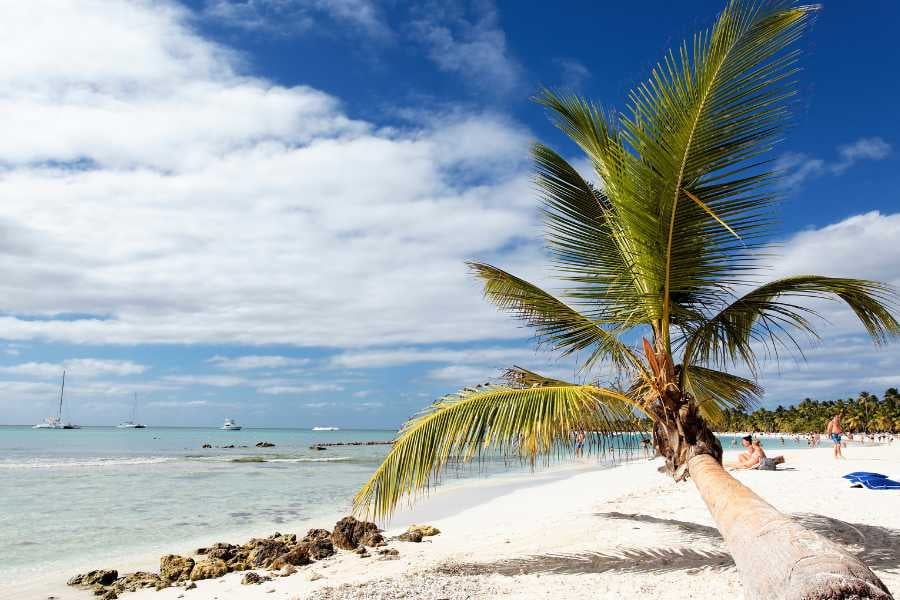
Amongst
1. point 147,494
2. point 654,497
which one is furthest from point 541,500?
point 147,494

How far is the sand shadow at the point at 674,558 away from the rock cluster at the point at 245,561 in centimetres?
199

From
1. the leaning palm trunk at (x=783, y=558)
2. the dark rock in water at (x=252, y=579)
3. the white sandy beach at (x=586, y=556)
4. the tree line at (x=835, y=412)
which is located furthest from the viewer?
the tree line at (x=835, y=412)

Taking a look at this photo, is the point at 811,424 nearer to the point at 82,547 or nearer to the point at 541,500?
the point at 541,500

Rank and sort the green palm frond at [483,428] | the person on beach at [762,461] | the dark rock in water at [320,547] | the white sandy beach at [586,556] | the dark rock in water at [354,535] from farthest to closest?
1. the person on beach at [762,461]
2. the dark rock in water at [354,535]
3. the dark rock in water at [320,547]
4. the white sandy beach at [586,556]
5. the green palm frond at [483,428]

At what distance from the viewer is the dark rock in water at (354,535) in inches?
359

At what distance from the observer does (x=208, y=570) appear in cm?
820

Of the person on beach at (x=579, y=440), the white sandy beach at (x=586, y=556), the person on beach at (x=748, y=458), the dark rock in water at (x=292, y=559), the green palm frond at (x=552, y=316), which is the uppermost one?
the green palm frond at (x=552, y=316)

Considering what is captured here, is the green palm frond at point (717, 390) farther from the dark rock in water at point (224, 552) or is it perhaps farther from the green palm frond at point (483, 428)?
the dark rock in water at point (224, 552)

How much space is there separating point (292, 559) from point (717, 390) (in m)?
6.21

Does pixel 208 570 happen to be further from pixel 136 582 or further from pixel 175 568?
pixel 136 582

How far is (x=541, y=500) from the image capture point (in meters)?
15.1

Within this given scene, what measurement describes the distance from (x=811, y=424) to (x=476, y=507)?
82683 mm

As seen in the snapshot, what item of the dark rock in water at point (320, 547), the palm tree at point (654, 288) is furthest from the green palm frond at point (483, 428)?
the dark rock in water at point (320, 547)

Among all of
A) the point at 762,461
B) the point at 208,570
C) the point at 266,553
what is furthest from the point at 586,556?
the point at 762,461
